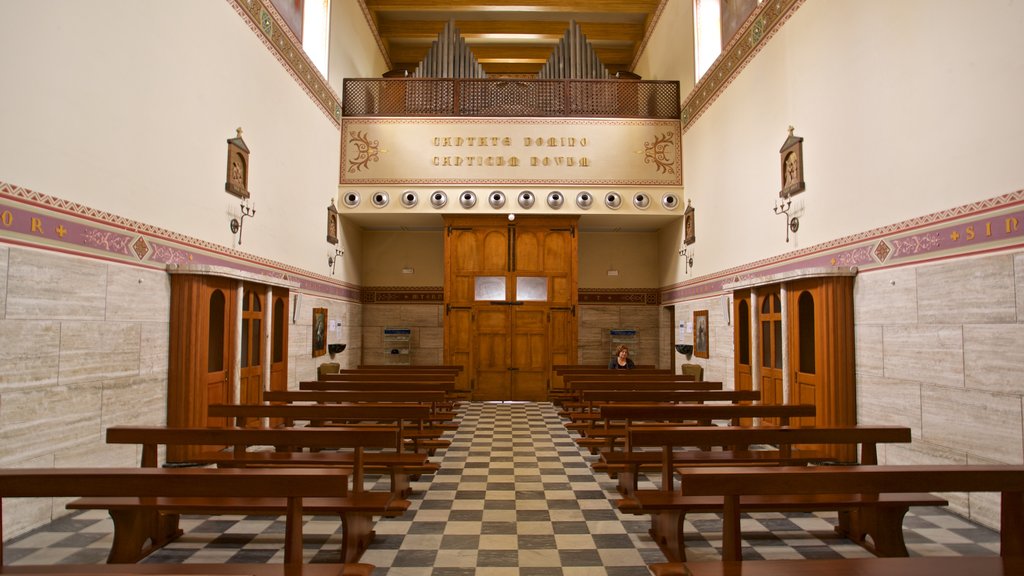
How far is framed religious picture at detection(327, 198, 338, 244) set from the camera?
11789mm

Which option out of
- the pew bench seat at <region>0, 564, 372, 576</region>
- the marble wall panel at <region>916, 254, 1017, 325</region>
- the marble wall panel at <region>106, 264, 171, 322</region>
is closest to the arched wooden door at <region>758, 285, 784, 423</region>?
the marble wall panel at <region>916, 254, 1017, 325</region>

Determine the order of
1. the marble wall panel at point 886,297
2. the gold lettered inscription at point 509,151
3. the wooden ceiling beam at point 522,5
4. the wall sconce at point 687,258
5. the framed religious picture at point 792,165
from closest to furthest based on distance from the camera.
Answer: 1. the marble wall panel at point 886,297
2. the framed religious picture at point 792,165
3. the wall sconce at point 687,258
4. the gold lettered inscription at point 509,151
5. the wooden ceiling beam at point 522,5

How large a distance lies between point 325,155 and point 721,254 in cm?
749

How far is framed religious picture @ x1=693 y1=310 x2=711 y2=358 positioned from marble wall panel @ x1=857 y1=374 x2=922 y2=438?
4.53 m

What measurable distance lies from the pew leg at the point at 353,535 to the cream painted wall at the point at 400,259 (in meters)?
10.6

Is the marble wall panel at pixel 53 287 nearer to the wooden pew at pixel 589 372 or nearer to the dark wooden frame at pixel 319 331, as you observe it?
the dark wooden frame at pixel 319 331

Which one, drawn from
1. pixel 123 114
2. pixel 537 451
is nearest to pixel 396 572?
pixel 537 451

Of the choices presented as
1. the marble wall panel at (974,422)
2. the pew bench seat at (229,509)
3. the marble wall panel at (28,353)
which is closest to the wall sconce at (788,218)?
the marble wall panel at (974,422)

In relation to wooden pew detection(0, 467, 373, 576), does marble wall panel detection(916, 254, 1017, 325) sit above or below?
above

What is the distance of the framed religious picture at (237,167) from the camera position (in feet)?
24.7

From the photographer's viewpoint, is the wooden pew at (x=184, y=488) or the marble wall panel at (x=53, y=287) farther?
the marble wall panel at (x=53, y=287)

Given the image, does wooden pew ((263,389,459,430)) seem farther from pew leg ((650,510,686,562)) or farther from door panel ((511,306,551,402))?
door panel ((511,306,551,402))

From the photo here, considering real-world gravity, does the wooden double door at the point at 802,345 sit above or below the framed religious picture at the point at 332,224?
below

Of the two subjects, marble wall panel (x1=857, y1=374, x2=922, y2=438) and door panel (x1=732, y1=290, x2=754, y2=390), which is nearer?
marble wall panel (x1=857, y1=374, x2=922, y2=438)
